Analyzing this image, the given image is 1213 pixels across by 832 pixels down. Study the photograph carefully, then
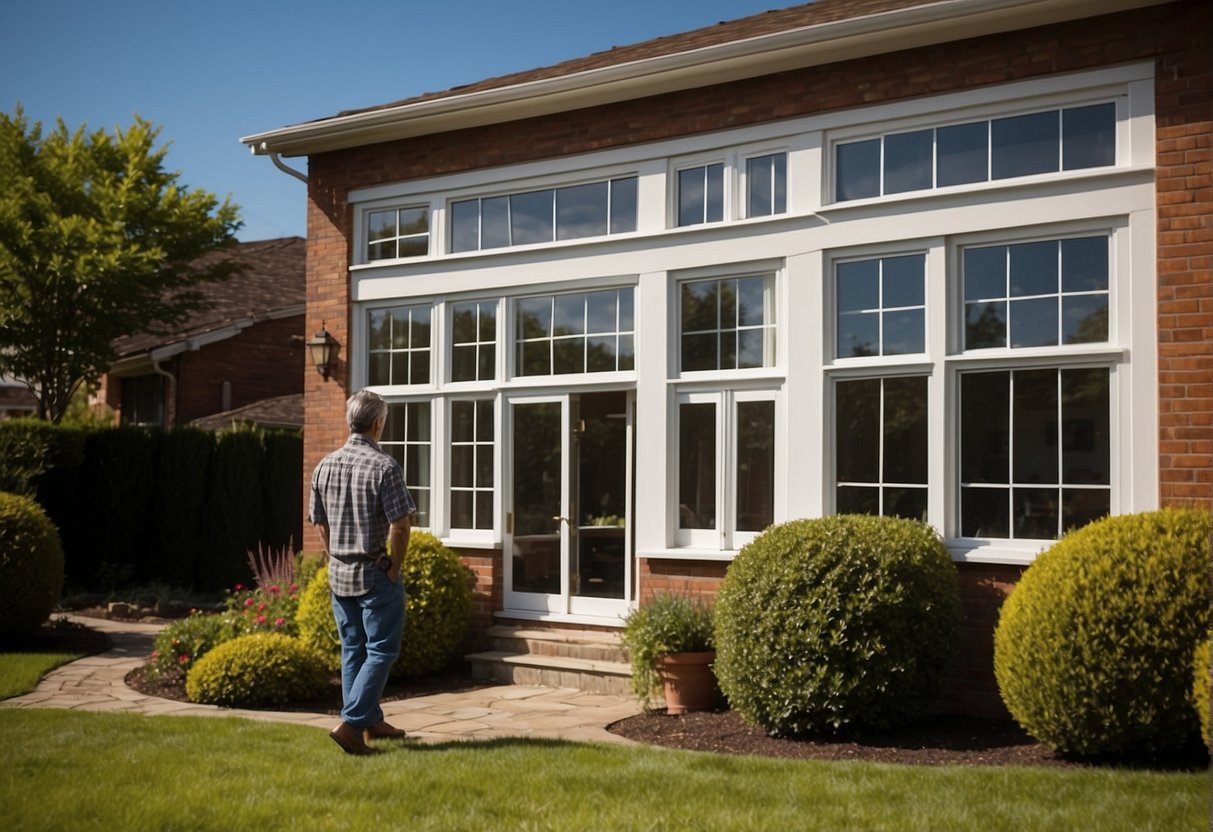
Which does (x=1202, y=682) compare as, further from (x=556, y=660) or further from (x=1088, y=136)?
(x=556, y=660)

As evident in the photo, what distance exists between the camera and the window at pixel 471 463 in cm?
1120

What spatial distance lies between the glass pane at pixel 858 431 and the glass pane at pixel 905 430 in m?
0.08

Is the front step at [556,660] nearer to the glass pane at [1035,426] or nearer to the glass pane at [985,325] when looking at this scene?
the glass pane at [1035,426]

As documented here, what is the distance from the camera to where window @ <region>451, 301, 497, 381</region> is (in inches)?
440

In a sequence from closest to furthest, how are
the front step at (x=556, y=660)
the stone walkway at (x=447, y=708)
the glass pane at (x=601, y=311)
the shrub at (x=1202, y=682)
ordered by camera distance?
the shrub at (x=1202, y=682) < the stone walkway at (x=447, y=708) < the front step at (x=556, y=660) < the glass pane at (x=601, y=311)

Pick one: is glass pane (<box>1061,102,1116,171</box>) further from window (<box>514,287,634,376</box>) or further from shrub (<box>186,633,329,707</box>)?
shrub (<box>186,633,329,707</box>)

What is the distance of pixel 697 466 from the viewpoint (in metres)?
9.95

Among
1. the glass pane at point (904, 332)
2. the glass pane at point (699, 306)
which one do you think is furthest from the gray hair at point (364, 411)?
the glass pane at point (904, 332)

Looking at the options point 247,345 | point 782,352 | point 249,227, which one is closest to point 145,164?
point 249,227

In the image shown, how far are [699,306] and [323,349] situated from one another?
12.9 feet

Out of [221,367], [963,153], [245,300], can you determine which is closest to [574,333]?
[963,153]

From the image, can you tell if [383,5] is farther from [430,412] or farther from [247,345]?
[247,345]

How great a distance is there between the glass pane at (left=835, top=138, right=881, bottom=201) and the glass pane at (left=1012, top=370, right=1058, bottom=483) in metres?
1.79

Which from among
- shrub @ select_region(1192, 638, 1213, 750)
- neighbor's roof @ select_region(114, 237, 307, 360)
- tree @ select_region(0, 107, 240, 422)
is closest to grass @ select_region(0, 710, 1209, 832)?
shrub @ select_region(1192, 638, 1213, 750)
